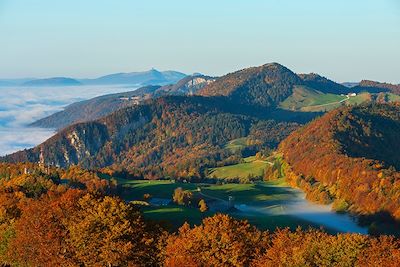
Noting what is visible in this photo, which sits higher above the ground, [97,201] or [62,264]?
[97,201]

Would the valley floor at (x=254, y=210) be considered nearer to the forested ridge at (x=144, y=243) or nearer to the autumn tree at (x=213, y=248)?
the forested ridge at (x=144, y=243)

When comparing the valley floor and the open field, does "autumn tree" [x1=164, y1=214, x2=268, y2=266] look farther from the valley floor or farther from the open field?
the valley floor

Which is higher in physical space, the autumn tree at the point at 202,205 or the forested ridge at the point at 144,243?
the forested ridge at the point at 144,243

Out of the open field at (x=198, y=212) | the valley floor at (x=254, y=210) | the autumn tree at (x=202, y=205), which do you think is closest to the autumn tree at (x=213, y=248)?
the open field at (x=198, y=212)

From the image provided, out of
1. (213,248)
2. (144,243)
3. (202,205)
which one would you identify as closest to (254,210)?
(202,205)

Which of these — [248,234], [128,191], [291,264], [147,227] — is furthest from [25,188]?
[291,264]

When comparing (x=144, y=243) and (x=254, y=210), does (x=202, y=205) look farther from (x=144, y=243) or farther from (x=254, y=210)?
(x=144, y=243)

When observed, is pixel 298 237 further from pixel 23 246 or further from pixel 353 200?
pixel 353 200

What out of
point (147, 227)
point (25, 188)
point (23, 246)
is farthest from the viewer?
point (25, 188)

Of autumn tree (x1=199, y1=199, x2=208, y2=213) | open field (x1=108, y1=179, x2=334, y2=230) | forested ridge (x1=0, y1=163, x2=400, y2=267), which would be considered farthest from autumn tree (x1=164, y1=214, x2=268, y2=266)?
autumn tree (x1=199, y1=199, x2=208, y2=213)
